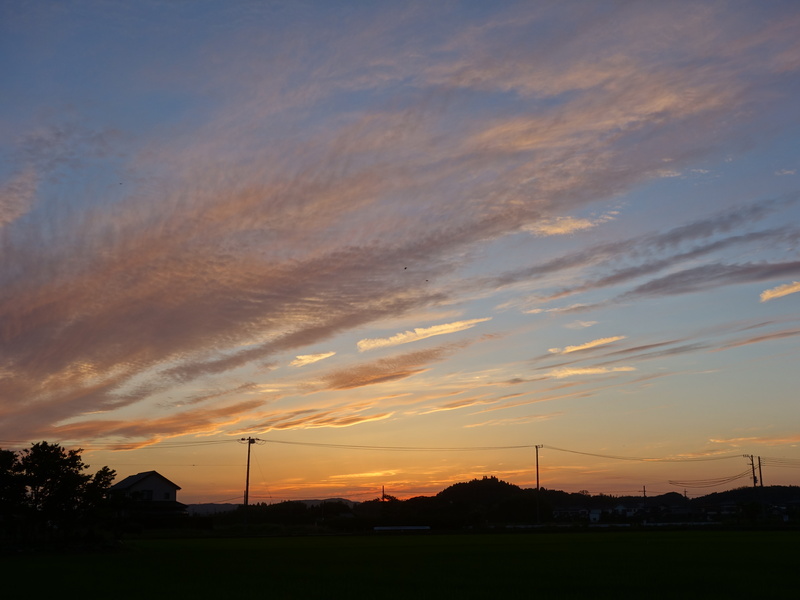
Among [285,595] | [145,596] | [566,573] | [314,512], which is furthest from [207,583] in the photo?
[314,512]

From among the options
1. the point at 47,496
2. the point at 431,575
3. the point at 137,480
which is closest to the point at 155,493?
the point at 137,480

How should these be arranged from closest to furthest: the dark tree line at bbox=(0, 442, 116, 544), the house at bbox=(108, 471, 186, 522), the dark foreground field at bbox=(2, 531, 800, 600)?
the dark foreground field at bbox=(2, 531, 800, 600) → the dark tree line at bbox=(0, 442, 116, 544) → the house at bbox=(108, 471, 186, 522)

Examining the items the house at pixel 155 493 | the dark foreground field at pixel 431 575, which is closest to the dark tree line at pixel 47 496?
the dark foreground field at pixel 431 575

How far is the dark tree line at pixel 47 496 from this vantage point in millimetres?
48000

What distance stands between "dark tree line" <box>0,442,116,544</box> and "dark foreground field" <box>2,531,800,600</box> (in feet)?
37.0

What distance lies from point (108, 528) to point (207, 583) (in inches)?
1168

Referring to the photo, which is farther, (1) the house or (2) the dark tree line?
(1) the house

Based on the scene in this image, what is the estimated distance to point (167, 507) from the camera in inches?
3757

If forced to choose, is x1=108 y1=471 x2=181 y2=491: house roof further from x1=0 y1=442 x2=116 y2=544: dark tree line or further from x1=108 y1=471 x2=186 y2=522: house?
x1=0 y1=442 x2=116 y2=544: dark tree line

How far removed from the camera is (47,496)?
48781mm

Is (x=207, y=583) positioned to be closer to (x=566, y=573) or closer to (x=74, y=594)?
(x=74, y=594)

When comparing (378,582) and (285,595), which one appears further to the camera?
(378,582)

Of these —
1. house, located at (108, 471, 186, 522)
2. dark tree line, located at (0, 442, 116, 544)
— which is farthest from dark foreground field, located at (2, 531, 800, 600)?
house, located at (108, 471, 186, 522)

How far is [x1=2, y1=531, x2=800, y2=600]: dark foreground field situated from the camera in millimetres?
20719
